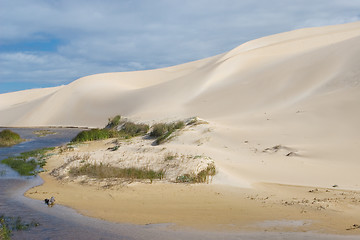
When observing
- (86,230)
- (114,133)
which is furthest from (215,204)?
(114,133)

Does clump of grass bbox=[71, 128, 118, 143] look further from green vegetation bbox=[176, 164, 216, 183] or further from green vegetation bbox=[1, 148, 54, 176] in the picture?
green vegetation bbox=[176, 164, 216, 183]

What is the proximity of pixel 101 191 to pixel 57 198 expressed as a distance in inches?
44.7

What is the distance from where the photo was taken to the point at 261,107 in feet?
105

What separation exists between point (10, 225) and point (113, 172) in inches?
185

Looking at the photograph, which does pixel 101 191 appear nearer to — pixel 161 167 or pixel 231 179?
pixel 161 167

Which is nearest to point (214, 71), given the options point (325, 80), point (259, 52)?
point (259, 52)

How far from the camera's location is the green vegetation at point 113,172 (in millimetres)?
11414

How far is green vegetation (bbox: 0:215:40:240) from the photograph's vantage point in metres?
6.48

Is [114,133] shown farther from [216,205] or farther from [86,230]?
[86,230]

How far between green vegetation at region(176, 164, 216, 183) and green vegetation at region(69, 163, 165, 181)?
75cm

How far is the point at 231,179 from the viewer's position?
425 inches

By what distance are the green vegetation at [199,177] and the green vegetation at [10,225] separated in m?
4.48

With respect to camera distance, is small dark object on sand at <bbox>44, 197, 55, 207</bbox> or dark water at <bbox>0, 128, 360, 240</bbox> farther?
small dark object on sand at <bbox>44, 197, 55, 207</bbox>

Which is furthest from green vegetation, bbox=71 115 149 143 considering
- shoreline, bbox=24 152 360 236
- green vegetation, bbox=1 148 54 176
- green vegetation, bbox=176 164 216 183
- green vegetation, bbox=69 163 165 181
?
shoreline, bbox=24 152 360 236
